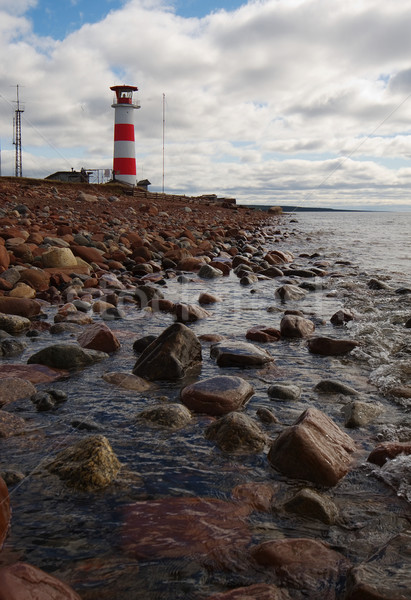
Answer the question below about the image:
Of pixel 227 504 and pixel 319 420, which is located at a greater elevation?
pixel 319 420

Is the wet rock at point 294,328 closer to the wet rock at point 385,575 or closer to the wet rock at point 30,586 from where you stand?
the wet rock at point 385,575

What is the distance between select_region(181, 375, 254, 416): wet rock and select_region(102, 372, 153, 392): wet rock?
0.36 metres

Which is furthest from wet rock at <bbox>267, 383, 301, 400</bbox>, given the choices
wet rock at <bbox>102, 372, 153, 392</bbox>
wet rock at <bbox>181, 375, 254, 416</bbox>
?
wet rock at <bbox>102, 372, 153, 392</bbox>

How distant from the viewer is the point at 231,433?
2.58m

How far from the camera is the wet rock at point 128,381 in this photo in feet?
11.1

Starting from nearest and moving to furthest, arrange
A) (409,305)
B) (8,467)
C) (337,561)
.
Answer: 1. (337,561)
2. (8,467)
3. (409,305)

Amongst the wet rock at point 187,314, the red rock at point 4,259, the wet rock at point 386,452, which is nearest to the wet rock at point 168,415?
the wet rock at point 386,452

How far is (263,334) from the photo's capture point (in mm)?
4746

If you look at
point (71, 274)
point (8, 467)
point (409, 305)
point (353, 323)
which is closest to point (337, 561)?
point (8, 467)

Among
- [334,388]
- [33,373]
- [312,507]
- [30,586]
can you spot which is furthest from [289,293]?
[30,586]

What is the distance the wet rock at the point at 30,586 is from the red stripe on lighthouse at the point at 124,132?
1496 inches

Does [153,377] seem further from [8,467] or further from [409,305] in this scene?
[409,305]

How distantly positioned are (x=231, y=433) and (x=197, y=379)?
103cm

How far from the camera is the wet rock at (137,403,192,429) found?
9.13 ft
